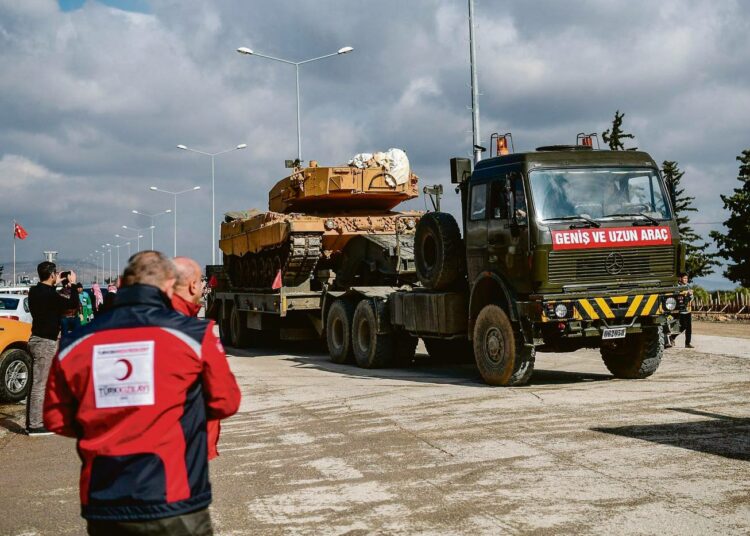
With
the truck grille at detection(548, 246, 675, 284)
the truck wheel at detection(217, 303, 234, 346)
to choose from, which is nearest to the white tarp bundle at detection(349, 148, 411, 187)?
the truck wheel at detection(217, 303, 234, 346)

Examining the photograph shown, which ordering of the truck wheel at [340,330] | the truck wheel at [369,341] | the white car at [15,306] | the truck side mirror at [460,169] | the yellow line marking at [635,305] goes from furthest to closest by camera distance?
the white car at [15,306]
the truck wheel at [340,330]
the truck wheel at [369,341]
the truck side mirror at [460,169]
the yellow line marking at [635,305]

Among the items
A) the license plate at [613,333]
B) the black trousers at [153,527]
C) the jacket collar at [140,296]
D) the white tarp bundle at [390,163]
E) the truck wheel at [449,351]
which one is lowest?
the black trousers at [153,527]

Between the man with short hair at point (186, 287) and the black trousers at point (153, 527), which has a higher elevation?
the man with short hair at point (186, 287)

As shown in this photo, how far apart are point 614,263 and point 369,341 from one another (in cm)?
529

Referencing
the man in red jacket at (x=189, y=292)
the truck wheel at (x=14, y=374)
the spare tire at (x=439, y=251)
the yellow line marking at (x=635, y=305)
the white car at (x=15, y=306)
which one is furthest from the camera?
the white car at (x=15, y=306)

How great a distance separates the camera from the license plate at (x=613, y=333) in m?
12.7

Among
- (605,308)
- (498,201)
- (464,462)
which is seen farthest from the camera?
(498,201)

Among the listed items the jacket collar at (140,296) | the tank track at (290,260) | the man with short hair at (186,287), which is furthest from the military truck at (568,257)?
the jacket collar at (140,296)

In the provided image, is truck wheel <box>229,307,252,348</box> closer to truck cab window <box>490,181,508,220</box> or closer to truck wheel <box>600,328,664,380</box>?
truck wheel <box>600,328,664,380</box>

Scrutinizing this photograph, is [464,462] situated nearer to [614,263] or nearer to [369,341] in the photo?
[614,263]

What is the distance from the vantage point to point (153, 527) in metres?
3.48

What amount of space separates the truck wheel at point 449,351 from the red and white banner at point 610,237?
5.34 m

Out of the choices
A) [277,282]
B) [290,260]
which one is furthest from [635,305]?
[277,282]

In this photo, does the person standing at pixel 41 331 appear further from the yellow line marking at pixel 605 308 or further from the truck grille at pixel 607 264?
the yellow line marking at pixel 605 308
